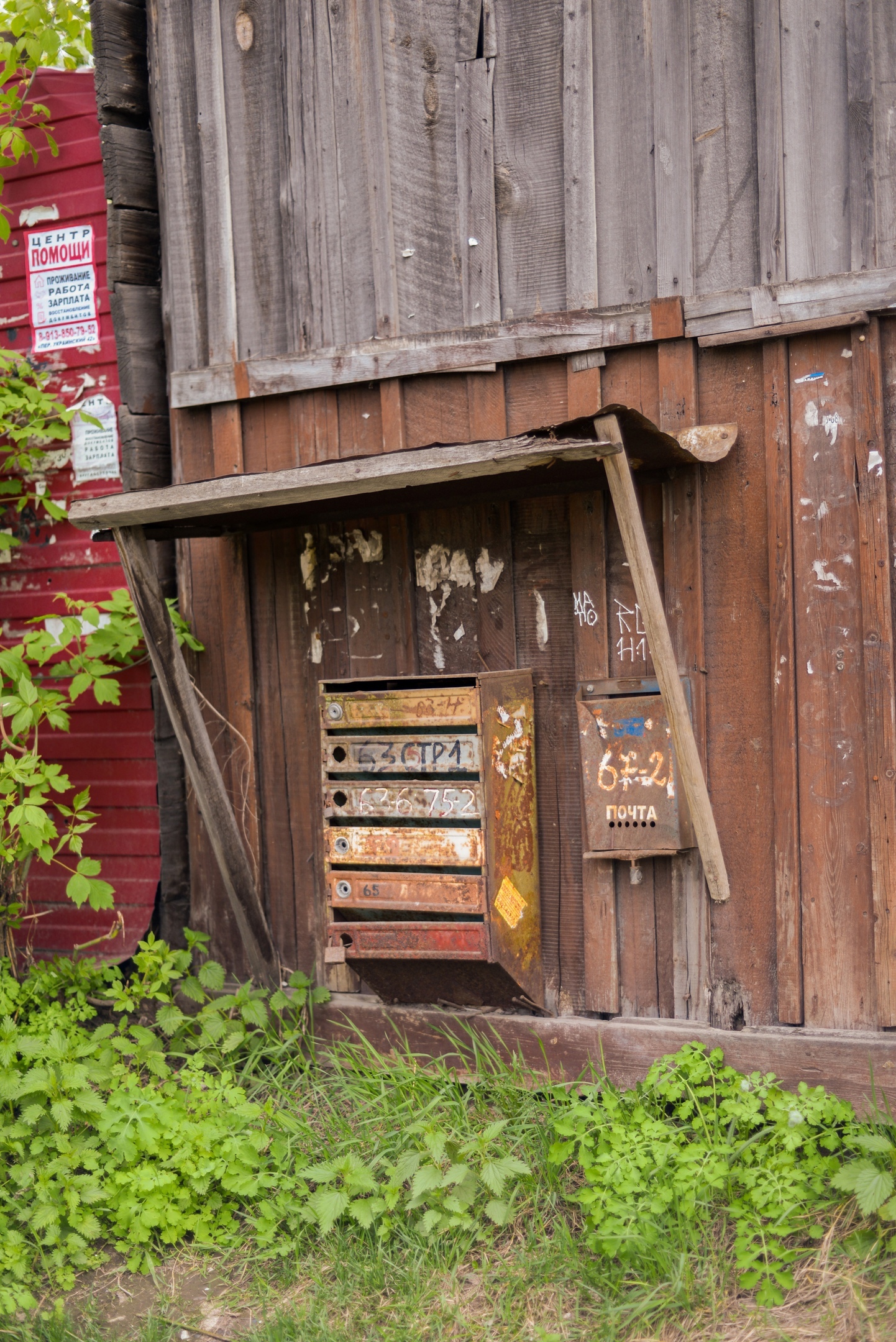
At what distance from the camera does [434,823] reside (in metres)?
3.38

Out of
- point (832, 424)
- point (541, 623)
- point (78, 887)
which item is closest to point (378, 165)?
point (541, 623)

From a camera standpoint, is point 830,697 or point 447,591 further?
point 447,591

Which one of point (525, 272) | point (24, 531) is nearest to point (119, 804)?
point (24, 531)

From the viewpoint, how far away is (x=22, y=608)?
4.84m

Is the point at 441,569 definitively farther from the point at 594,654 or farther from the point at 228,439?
the point at 228,439

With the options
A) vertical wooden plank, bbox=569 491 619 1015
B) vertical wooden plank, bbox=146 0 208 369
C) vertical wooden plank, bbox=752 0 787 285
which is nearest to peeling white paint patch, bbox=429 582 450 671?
vertical wooden plank, bbox=569 491 619 1015

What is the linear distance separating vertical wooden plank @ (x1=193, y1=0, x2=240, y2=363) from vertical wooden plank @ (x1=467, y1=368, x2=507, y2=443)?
100 cm

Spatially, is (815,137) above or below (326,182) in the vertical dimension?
below

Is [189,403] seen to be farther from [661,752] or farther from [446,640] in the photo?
[661,752]

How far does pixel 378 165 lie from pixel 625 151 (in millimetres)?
869

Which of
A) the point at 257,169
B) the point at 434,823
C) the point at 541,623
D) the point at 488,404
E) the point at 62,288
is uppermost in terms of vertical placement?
the point at 257,169

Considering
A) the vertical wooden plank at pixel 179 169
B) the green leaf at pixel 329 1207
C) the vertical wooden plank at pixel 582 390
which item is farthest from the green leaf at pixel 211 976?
the vertical wooden plank at pixel 582 390

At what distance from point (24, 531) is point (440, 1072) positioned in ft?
9.93

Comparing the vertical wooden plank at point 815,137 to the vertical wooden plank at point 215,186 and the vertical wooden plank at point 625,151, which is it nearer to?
the vertical wooden plank at point 625,151
